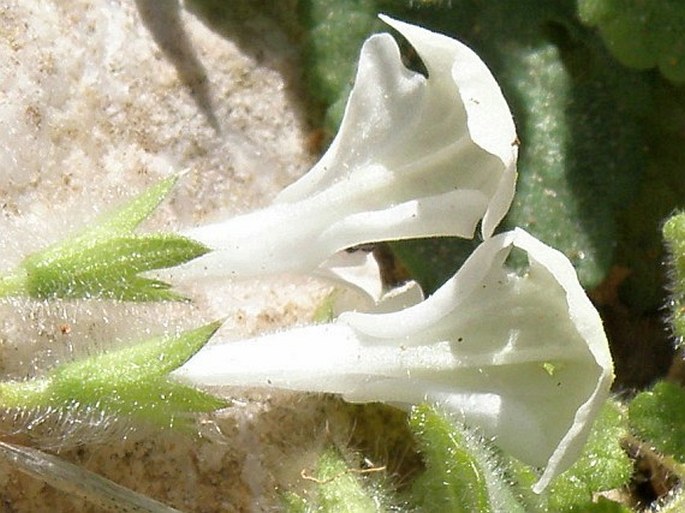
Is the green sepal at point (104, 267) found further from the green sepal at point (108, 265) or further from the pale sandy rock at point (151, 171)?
the pale sandy rock at point (151, 171)

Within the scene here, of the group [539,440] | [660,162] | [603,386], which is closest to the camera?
[603,386]

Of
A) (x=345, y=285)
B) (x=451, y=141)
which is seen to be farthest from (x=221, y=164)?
(x=451, y=141)

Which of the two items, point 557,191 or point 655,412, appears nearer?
point 655,412

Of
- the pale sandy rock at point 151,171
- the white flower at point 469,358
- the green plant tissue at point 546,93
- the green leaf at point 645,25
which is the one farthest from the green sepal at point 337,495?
the green leaf at point 645,25

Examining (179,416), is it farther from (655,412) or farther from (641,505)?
(641,505)

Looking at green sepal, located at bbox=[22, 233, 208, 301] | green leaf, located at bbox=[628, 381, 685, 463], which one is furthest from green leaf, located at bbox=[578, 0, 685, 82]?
green sepal, located at bbox=[22, 233, 208, 301]

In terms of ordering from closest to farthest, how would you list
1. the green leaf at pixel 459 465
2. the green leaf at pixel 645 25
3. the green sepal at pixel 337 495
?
the green leaf at pixel 459 465
the green sepal at pixel 337 495
the green leaf at pixel 645 25

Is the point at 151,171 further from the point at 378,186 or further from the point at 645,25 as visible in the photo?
the point at 645,25
